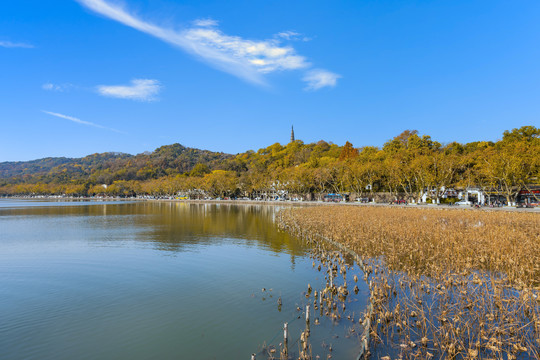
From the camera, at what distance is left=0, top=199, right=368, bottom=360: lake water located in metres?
7.98

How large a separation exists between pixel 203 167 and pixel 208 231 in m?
133

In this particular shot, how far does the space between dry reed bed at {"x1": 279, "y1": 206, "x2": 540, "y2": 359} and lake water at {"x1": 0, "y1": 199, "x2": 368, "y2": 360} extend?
44.9 inches

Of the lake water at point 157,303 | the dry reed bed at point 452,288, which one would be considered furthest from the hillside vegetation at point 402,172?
the lake water at point 157,303

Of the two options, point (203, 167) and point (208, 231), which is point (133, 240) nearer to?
point (208, 231)

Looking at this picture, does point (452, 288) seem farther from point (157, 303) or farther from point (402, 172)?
point (402, 172)

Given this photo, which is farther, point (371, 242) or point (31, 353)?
point (371, 242)

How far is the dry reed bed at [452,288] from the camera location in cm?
726

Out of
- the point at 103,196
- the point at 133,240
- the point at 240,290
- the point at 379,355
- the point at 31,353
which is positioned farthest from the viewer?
the point at 103,196

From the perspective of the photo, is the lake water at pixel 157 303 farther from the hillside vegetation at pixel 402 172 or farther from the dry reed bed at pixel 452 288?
the hillside vegetation at pixel 402 172

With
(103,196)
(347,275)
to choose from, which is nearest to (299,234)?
(347,275)

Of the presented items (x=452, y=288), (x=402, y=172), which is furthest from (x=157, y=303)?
(x=402, y=172)

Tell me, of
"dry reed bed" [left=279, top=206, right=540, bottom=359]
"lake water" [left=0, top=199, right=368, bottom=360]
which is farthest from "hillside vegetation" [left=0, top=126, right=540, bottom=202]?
"lake water" [left=0, top=199, right=368, bottom=360]

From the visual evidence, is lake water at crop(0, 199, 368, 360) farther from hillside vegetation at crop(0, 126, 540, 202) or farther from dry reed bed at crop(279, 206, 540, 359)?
hillside vegetation at crop(0, 126, 540, 202)

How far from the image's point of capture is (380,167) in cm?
6294
